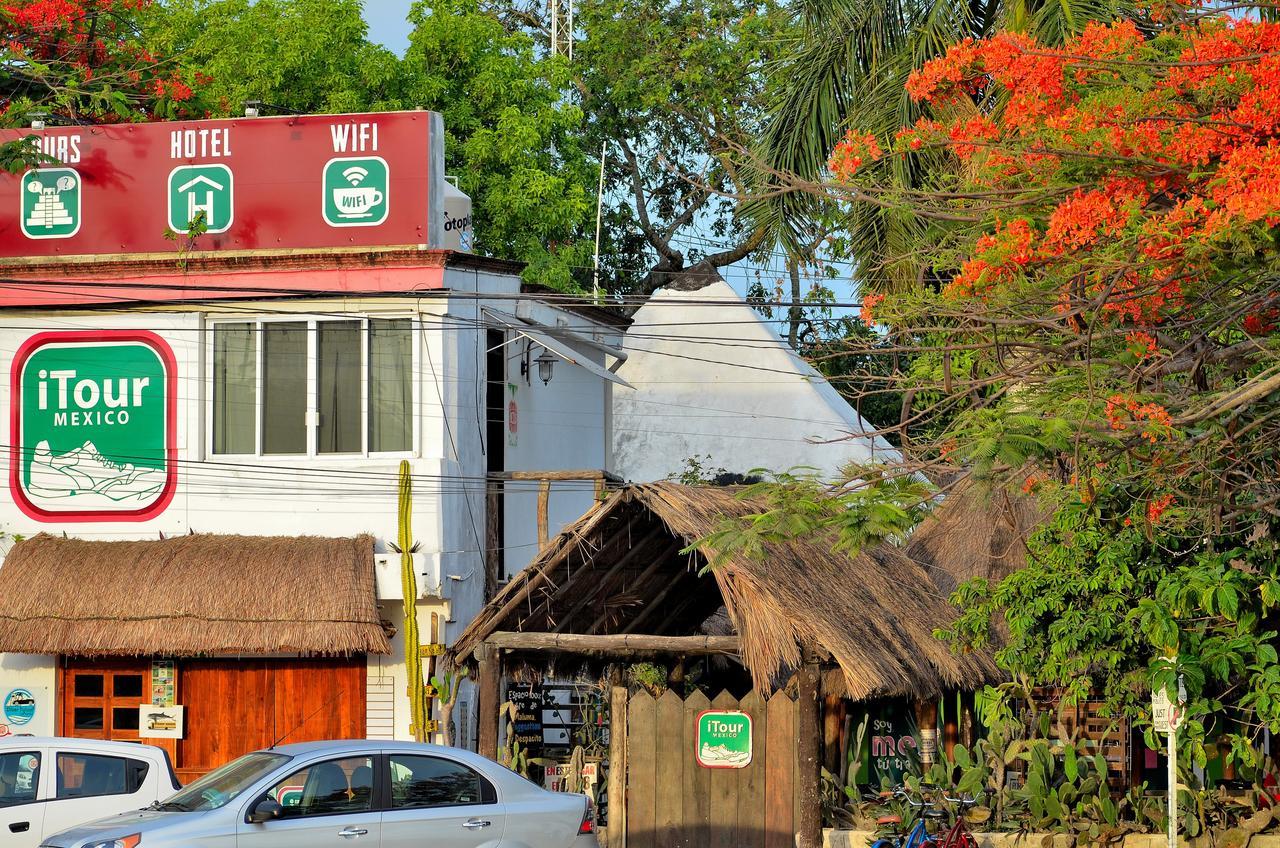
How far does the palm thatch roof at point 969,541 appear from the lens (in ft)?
63.2

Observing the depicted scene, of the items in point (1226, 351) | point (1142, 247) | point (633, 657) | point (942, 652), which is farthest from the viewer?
point (633, 657)

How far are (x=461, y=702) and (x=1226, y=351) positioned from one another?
11.8 meters

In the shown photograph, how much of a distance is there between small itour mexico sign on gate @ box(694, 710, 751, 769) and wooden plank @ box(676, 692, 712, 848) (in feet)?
0.26

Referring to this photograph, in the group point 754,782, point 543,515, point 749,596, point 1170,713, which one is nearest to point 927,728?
point 754,782

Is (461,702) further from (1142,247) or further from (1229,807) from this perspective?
(1142,247)

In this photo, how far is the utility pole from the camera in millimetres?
33375

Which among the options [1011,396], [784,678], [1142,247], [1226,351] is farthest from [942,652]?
[1142,247]

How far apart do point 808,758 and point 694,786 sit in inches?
50.8

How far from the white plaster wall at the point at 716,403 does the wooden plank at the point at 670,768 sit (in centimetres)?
1345

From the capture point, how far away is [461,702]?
797 inches

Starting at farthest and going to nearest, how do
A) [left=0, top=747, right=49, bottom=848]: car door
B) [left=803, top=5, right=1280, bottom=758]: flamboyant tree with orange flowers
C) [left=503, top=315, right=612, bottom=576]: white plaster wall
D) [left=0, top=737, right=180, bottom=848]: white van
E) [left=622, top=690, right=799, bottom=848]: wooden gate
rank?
[left=503, top=315, right=612, bottom=576]: white plaster wall, [left=622, top=690, right=799, bottom=848]: wooden gate, [left=0, top=737, right=180, bottom=848]: white van, [left=0, top=747, right=49, bottom=848]: car door, [left=803, top=5, right=1280, bottom=758]: flamboyant tree with orange flowers

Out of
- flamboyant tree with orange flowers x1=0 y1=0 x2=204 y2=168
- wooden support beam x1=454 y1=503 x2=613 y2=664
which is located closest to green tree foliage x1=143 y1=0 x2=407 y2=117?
flamboyant tree with orange flowers x1=0 y1=0 x2=204 y2=168

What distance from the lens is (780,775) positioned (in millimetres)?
15227

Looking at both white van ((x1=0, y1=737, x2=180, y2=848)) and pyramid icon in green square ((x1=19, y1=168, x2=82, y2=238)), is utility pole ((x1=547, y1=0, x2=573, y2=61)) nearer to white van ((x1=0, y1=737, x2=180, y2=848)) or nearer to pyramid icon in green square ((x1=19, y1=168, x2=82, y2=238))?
pyramid icon in green square ((x1=19, y1=168, x2=82, y2=238))
